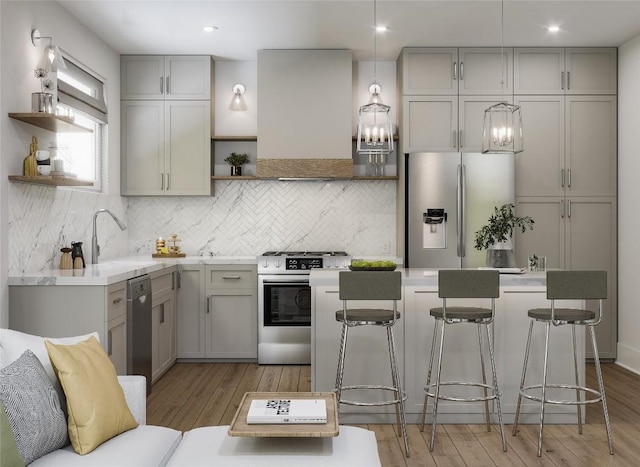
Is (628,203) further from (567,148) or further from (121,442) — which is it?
(121,442)

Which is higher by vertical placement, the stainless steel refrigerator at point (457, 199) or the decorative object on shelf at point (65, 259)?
the stainless steel refrigerator at point (457, 199)

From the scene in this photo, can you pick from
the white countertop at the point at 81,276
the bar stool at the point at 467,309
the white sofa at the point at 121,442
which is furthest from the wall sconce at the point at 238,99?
the white sofa at the point at 121,442

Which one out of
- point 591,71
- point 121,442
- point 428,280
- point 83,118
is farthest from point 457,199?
point 121,442

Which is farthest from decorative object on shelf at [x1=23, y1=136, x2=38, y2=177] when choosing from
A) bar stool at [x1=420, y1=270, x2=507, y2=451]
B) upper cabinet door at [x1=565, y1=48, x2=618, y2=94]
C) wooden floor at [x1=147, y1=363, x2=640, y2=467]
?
upper cabinet door at [x1=565, y1=48, x2=618, y2=94]

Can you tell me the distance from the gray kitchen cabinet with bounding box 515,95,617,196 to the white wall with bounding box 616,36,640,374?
119mm

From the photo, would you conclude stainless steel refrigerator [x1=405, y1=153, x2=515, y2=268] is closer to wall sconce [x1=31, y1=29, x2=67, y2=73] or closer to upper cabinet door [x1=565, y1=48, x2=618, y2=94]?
upper cabinet door [x1=565, y1=48, x2=618, y2=94]

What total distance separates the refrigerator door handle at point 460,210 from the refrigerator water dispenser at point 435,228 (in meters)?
0.12

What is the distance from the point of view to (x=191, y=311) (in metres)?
5.97

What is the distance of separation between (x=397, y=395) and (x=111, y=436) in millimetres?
2003

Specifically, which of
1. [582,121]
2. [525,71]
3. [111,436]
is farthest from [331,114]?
[111,436]

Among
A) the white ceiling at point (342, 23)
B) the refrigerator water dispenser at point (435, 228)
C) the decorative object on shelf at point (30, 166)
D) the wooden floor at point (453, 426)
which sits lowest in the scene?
the wooden floor at point (453, 426)

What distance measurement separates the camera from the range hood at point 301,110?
6082mm

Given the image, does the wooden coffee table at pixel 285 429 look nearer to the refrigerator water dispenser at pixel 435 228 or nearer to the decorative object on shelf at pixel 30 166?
the decorative object on shelf at pixel 30 166

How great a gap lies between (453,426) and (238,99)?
147 inches
